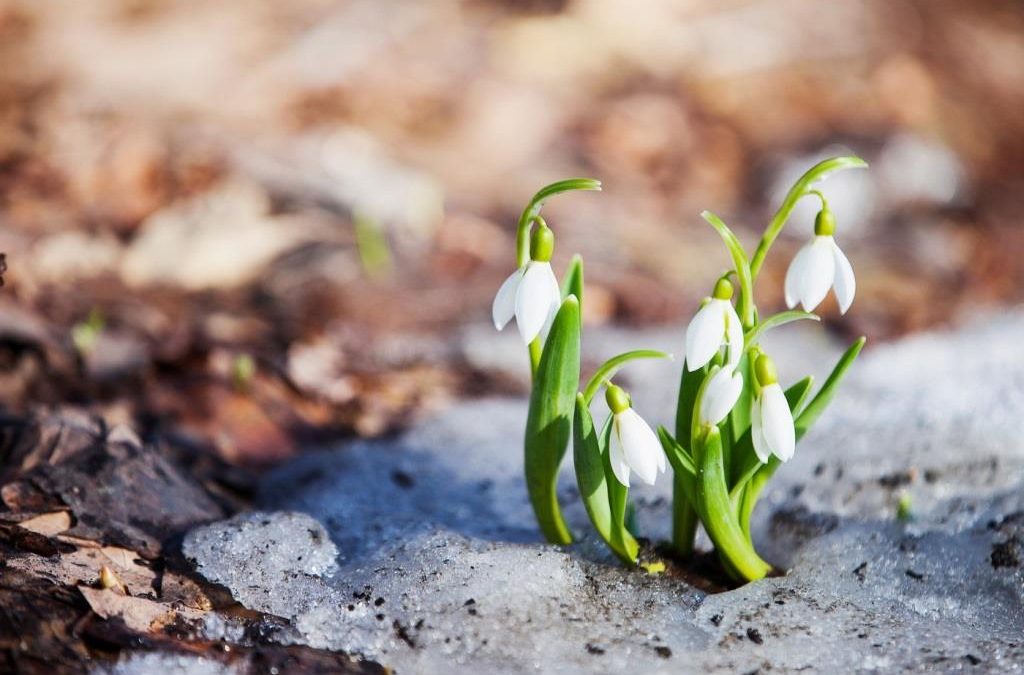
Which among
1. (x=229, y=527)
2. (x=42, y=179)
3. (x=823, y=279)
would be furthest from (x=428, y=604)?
(x=42, y=179)

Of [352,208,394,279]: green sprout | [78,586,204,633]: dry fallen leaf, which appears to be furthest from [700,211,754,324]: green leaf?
[352,208,394,279]: green sprout

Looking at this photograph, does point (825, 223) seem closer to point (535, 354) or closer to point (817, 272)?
point (817, 272)

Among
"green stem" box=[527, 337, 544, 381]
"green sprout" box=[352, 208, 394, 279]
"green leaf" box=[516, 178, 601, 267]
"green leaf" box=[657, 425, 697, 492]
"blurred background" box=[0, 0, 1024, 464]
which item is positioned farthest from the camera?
"green sprout" box=[352, 208, 394, 279]

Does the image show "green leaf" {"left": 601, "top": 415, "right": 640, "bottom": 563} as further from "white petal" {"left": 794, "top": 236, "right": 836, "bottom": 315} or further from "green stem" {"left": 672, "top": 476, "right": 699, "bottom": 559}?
"white petal" {"left": 794, "top": 236, "right": 836, "bottom": 315}

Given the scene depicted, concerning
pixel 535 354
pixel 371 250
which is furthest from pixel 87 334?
pixel 535 354

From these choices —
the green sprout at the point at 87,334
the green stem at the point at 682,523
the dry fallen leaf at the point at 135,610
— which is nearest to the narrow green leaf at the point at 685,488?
the green stem at the point at 682,523

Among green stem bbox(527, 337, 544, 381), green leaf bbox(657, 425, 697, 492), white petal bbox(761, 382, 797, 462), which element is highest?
white petal bbox(761, 382, 797, 462)

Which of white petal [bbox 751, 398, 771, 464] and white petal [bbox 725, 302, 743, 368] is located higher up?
white petal [bbox 725, 302, 743, 368]
